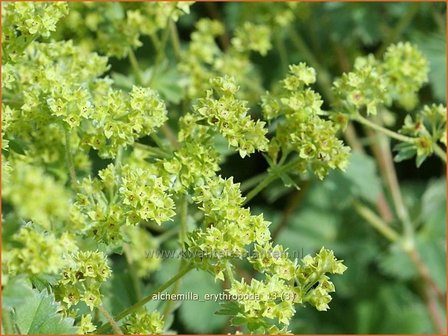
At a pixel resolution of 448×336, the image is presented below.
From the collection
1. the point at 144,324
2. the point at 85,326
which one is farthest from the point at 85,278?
the point at 144,324

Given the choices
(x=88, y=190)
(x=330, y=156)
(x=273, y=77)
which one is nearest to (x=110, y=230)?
(x=88, y=190)

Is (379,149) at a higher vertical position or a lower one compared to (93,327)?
higher

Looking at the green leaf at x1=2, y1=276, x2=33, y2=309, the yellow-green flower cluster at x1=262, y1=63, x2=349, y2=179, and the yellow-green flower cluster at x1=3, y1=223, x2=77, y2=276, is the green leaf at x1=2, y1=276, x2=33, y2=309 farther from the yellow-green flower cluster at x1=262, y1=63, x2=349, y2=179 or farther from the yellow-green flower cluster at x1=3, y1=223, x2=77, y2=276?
the yellow-green flower cluster at x1=262, y1=63, x2=349, y2=179

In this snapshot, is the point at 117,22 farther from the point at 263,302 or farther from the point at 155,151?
the point at 263,302

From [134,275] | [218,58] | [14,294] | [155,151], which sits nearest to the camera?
[14,294]

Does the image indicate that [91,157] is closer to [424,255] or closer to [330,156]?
[330,156]

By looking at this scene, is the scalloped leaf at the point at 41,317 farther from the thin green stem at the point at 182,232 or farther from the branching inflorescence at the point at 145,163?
the thin green stem at the point at 182,232

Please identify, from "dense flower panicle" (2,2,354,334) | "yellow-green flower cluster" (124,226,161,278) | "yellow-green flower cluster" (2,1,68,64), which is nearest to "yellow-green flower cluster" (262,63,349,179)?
"dense flower panicle" (2,2,354,334)

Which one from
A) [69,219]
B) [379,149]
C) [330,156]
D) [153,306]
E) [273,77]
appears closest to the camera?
[69,219]
